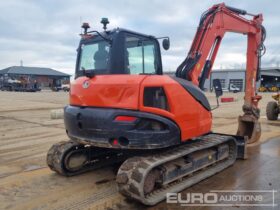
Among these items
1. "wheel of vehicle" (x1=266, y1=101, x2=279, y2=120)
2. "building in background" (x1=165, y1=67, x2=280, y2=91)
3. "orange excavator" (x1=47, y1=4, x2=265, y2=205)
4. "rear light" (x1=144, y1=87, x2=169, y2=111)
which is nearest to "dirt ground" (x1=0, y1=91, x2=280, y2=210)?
"orange excavator" (x1=47, y1=4, x2=265, y2=205)

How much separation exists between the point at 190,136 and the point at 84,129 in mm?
1695

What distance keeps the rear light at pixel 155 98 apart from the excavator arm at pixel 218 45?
1.39 meters

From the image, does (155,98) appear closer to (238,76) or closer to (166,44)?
(166,44)

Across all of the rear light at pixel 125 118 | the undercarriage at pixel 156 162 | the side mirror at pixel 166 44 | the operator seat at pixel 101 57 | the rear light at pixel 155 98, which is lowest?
the undercarriage at pixel 156 162

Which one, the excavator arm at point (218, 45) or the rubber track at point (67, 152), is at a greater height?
the excavator arm at point (218, 45)

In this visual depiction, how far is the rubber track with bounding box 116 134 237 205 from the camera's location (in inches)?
177

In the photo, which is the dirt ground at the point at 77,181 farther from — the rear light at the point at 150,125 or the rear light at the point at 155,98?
the rear light at the point at 155,98

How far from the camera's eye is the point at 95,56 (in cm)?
558

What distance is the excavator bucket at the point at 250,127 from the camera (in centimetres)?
832

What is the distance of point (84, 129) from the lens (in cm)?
519

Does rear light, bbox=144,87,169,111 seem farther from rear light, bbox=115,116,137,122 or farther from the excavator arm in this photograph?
the excavator arm

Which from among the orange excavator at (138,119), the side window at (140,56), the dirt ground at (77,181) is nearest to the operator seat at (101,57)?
the orange excavator at (138,119)

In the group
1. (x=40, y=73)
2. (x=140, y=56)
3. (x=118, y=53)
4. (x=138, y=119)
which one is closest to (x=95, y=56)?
(x=118, y=53)

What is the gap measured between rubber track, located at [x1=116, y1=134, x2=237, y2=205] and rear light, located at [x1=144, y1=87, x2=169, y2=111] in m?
0.75
